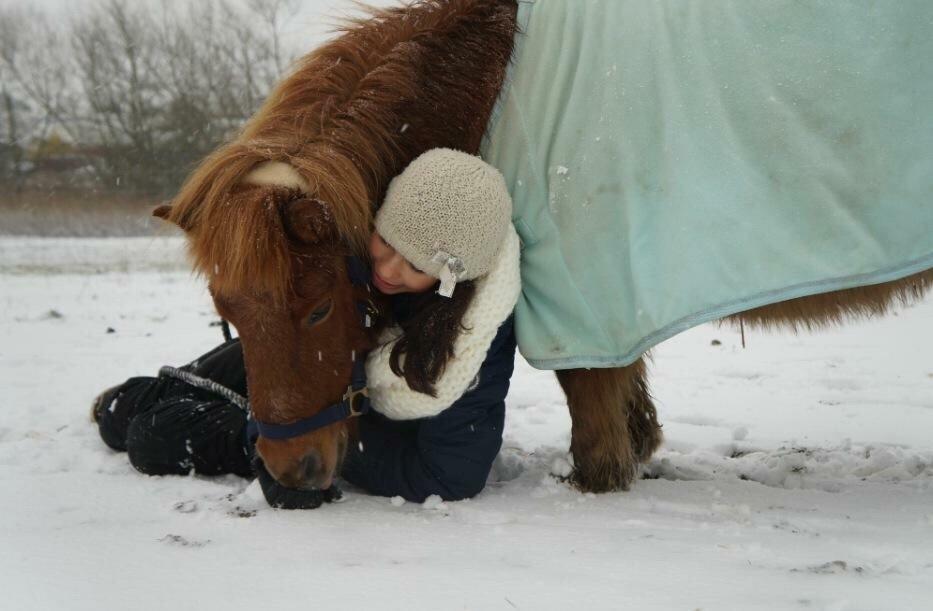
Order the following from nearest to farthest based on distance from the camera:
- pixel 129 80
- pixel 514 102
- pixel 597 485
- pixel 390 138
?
pixel 390 138 → pixel 514 102 → pixel 597 485 → pixel 129 80

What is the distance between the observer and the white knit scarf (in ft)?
7.13

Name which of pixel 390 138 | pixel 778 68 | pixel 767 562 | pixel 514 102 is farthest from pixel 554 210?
pixel 767 562

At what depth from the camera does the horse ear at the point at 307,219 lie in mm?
1882

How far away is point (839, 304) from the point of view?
7.84ft

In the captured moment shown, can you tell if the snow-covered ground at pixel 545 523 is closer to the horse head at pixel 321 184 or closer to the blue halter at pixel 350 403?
the blue halter at pixel 350 403

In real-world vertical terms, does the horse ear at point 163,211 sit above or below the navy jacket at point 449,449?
above

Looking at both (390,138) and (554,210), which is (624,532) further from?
(390,138)

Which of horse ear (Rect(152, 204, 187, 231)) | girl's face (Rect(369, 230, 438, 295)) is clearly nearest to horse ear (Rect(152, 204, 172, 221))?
horse ear (Rect(152, 204, 187, 231))

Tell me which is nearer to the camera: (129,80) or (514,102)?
(514,102)

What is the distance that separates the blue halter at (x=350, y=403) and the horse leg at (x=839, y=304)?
1194 millimetres

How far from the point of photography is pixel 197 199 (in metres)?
2.03

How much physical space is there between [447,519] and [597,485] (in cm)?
62

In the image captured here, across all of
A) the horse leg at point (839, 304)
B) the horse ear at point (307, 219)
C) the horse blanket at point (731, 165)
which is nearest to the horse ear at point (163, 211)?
the horse ear at point (307, 219)

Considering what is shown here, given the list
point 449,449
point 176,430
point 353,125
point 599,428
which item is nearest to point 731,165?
point 599,428
